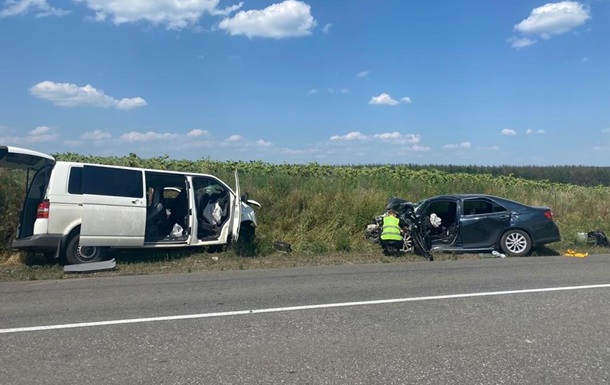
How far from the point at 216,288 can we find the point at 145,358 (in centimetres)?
325

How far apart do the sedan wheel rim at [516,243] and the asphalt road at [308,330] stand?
3185 mm

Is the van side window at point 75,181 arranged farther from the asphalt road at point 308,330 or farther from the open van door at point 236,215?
the open van door at point 236,215

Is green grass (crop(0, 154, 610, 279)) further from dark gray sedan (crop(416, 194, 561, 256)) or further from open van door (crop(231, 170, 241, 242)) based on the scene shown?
dark gray sedan (crop(416, 194, 561, 256))

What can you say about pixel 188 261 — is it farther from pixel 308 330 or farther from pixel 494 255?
pixel 494 255

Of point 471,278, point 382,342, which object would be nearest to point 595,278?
point 471,278

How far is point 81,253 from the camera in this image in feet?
32.1

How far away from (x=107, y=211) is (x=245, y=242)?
128 inches

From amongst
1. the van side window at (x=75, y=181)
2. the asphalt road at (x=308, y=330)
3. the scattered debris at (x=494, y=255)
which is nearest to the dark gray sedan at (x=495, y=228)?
the scattered debris at (x=494, y=255)

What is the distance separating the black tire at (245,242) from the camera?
11555mm

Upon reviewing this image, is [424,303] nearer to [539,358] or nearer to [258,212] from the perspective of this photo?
[539,358]

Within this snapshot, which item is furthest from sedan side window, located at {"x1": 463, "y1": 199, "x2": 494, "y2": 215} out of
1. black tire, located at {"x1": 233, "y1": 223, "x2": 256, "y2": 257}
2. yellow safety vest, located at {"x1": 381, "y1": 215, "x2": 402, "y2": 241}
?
black tire, located at {"x1": 233, "y1": 223, "x2": 256, "y2": 257}

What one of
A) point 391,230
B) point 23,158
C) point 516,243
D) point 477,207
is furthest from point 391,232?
point 23,158

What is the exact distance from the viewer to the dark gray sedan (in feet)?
39.0

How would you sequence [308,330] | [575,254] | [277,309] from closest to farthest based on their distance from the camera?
1. [308,330]
2. [277,309]
3. [575,254]
